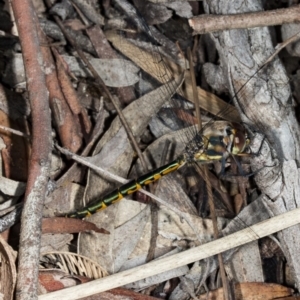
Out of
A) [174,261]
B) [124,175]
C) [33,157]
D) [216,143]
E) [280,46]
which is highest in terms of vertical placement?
[280,46]

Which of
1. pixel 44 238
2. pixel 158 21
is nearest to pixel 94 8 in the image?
pixel 158 21

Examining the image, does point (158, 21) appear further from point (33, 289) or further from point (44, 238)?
point (33, 289)

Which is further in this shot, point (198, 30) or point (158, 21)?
point (158, 21)

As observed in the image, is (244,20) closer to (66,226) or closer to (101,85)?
(101,85)

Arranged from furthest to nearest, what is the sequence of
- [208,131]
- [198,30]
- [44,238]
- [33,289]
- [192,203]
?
[208,131]
[192,203]
[44,238]
[198,30]
[33,289]

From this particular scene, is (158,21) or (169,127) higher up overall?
(158,21)

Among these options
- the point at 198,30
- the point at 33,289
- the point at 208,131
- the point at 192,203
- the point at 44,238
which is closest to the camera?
the point at 33,289

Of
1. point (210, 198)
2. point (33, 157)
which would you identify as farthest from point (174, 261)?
point (33, 157)

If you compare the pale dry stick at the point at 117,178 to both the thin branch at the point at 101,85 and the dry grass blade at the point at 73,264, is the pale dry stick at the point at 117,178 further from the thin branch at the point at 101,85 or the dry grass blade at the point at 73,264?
the dry grass blade at the point at 73,264

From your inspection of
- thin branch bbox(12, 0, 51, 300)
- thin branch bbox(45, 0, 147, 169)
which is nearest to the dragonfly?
thin branch bbox(45, 0, 147, 169)
